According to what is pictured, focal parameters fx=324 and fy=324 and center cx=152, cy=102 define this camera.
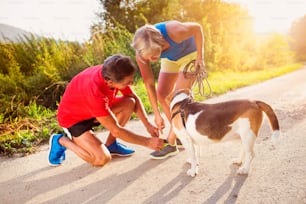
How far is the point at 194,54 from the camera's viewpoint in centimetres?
430

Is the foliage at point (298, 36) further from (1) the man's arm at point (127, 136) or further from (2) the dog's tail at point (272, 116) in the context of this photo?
(1) the man's arm at point (127, 136)

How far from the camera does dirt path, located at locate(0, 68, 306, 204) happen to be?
3.07 meters

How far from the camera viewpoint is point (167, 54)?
4.22 meters

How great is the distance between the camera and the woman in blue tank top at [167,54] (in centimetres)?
359

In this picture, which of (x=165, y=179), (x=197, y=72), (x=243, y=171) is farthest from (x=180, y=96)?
(x=243, y=171)

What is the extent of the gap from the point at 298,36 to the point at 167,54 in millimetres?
26586

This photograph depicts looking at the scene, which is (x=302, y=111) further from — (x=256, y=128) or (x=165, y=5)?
(x=165, y=5)

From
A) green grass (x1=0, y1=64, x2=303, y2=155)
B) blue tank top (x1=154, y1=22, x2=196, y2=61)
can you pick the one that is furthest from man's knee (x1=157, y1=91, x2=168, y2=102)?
green grass (x1=0, y1=64, x2=303, y2=155)

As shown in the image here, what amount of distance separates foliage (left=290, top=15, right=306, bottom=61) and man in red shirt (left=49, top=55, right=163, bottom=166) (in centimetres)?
2427

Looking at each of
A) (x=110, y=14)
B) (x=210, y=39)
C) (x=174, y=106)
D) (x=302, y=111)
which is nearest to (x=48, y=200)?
(x=174, y=106)

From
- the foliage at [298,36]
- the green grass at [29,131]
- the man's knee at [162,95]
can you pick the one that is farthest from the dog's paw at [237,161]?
the foliage at [298,36]

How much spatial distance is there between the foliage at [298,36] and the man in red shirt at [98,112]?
24.3 metres

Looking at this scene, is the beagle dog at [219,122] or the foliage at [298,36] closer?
the beagle dog at [219,122]

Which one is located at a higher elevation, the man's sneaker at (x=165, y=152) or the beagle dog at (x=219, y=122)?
the beagle dog at (x=219, y=122)
